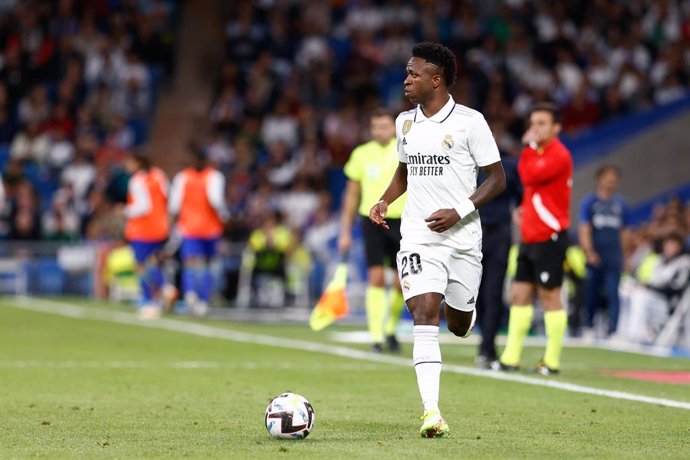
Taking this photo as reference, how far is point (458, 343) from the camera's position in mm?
17672

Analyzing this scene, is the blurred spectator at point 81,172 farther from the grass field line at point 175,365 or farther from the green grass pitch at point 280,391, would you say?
the grass field line at point 175,365

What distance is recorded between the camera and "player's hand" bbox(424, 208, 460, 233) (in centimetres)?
892

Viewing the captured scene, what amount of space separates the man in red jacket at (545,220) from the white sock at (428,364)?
14.0 ft

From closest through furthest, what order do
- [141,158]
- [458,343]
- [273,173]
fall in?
[458,343] → [141,158] → [273,173]

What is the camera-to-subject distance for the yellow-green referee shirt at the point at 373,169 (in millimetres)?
15180

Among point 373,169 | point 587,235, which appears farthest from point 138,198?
point 373,169

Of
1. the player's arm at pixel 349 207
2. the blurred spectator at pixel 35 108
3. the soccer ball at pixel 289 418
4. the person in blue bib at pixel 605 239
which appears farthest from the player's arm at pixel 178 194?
the soccer ball at pixel 289 418

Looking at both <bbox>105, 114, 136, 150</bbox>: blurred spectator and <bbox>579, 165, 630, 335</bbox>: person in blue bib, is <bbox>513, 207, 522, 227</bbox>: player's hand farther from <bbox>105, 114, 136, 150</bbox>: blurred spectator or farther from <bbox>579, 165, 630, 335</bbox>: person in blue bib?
<bbox>105, 114, 136, 150</bbox>: blurred spectator

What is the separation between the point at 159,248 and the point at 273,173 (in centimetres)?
716

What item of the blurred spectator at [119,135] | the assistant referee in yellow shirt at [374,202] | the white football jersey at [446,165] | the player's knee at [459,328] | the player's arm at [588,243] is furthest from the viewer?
the blurred spectator at [119,135]

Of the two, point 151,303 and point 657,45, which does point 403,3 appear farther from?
point 151,303

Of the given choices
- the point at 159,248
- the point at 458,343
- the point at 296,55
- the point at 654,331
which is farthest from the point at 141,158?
the point at 296,55

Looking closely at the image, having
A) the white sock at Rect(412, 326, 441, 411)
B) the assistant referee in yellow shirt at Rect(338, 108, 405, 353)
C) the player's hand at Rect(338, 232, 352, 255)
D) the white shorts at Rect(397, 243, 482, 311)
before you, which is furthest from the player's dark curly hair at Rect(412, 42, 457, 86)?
the player's hand at Rect(338, 232, 352, 255)

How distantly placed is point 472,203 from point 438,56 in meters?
0.93
